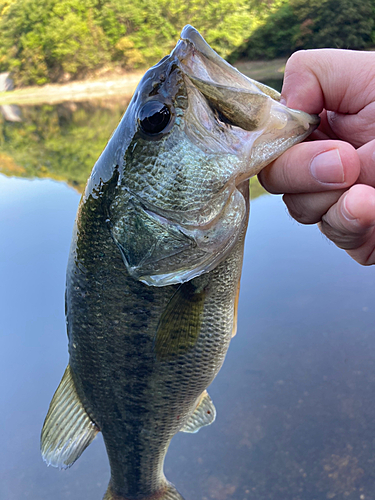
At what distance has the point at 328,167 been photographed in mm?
1089

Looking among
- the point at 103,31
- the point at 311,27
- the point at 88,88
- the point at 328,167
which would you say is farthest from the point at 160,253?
the point at 103,31

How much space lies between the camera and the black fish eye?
1.07m

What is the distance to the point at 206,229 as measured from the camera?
1.15 m

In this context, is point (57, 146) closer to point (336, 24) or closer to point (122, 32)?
point (336, 24)

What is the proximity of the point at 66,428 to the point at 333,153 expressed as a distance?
4.70 feet

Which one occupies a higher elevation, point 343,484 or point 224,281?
point 224,281

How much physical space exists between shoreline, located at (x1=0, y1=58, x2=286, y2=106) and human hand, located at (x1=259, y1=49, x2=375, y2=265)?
89.1 feet

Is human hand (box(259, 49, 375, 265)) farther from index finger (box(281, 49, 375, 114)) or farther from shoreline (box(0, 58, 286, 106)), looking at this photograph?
shoreline (box(0, 58, 286, 106))

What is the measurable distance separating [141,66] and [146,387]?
123 feet

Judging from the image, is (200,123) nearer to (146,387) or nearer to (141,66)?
(146,387)

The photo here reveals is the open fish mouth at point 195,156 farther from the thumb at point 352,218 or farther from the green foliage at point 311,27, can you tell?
the green foliage at point 311,27

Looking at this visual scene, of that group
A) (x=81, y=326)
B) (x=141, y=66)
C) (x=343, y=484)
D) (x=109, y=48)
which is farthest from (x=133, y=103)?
(x=109, y=48)

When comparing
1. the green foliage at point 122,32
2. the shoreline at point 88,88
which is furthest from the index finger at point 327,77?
the green foliage at point 122,32

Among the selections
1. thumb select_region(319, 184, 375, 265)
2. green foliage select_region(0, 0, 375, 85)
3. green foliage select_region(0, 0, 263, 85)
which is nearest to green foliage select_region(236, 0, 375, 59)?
green foliage select_region(0, 0, 375, 85)
